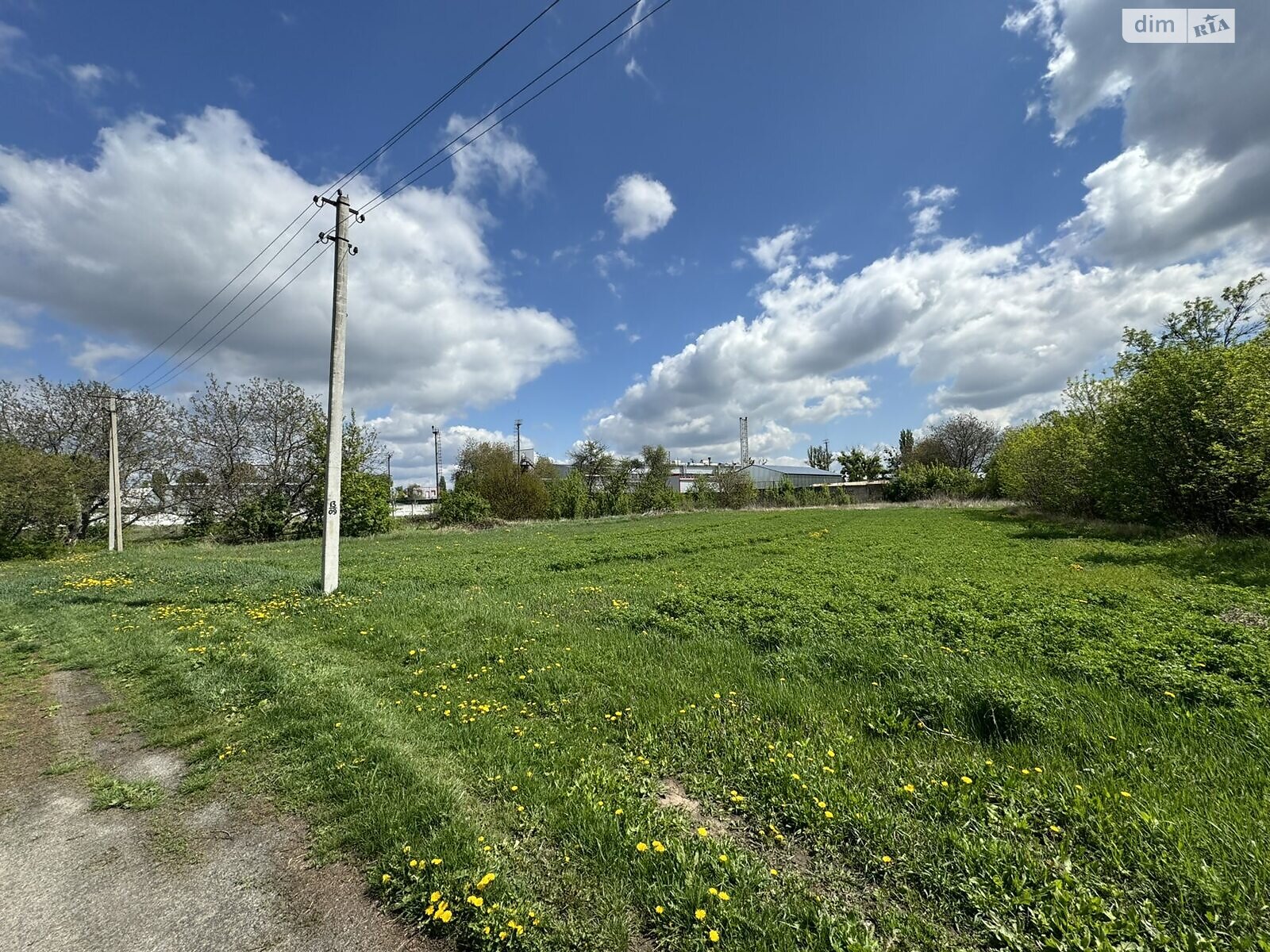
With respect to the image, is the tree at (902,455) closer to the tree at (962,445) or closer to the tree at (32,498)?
the tree at (962,445)

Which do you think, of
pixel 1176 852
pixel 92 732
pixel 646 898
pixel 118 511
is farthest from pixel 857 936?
pixel 118 511

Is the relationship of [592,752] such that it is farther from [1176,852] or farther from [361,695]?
[1176,852]

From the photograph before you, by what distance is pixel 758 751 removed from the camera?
3814mm

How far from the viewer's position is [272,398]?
1331 inches

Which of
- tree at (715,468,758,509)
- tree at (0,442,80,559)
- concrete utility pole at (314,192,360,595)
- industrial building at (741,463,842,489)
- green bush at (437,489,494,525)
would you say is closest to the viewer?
concrete utility pole at (314,192,360,595)

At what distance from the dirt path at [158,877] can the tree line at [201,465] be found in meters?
28.7

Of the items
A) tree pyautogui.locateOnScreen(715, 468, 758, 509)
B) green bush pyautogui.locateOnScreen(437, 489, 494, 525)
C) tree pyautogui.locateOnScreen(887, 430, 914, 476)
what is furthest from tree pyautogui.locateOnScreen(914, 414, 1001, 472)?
green bush pyautogui.locateOnScreen(437, 489, 494, 525)

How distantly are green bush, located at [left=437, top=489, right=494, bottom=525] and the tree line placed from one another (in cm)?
525

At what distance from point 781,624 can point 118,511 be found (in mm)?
30228

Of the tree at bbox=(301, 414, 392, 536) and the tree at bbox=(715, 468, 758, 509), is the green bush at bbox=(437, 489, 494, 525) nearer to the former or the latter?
the tree at bbox=(301, 414, 392, 536)

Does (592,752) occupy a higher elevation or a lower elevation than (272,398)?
lower

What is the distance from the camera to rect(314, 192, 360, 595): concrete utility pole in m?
9.96

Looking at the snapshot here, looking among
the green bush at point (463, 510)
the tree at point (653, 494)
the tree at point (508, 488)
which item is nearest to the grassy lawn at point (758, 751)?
the green bush at point (463, 510)

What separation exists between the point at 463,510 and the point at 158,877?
123ft
